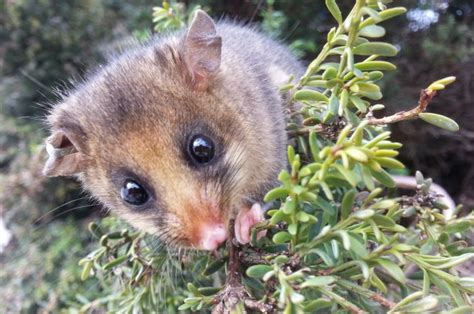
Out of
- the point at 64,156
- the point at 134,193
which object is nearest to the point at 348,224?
the point at 134,193

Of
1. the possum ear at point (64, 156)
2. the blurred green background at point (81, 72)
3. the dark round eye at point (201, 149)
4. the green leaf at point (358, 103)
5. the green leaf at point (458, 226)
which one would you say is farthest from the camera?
the blurred green background at point (81, 72)

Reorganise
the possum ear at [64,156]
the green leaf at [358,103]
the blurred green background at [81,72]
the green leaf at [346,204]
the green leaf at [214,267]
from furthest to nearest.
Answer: the blurred green background at [81,72] → the possum ear at [64,156] → the green leaf at [214,267] → the green leaf at [358,103] → the green leaf at [346,204]

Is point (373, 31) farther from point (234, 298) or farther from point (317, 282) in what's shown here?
point (234, 298)

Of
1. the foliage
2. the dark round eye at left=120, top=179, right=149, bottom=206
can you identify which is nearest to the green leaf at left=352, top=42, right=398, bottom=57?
the foliage

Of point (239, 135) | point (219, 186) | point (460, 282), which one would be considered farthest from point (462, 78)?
point (460, 282)

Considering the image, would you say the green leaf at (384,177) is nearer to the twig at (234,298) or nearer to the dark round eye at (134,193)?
the twig at (234,298)

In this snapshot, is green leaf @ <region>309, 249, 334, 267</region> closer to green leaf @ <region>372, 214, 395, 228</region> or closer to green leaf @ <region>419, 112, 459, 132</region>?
green leaf @ <region>372, 214, 395, 228</region>

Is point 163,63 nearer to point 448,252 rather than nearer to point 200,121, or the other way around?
point 200,121

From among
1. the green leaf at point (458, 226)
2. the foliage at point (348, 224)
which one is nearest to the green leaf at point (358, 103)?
the foliage at point (348, 224)
